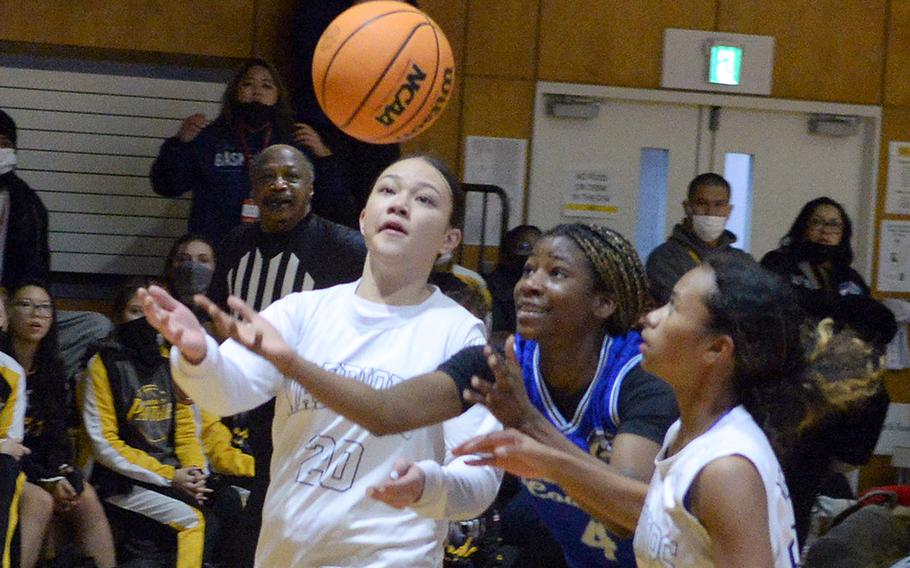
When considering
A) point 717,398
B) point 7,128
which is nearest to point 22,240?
point 7,128

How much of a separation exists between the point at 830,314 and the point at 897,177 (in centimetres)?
292

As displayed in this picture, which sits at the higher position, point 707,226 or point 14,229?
point 707,226

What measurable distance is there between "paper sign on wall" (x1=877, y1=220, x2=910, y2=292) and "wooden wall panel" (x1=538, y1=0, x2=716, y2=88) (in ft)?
5.75

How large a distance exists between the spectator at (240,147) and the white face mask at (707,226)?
1.74 meters

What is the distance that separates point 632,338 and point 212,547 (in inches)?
126

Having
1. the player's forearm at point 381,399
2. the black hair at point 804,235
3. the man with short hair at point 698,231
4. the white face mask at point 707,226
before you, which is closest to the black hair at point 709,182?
the man with short hair at point 698,231

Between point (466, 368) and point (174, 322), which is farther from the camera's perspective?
point (466, 368)

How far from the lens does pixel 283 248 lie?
4746 millimetres

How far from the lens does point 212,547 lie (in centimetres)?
569

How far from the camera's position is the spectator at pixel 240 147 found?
6.50m

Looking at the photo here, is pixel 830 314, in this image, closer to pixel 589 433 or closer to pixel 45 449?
pixel 589 433

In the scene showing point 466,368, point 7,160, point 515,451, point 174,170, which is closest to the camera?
point 515,451

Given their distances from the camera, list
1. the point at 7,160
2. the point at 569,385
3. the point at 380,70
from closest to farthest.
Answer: the point at 569,385 → the point at 380,70 → the point at 7,160

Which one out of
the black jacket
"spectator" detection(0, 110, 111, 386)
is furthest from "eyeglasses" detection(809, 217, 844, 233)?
the black jacket
